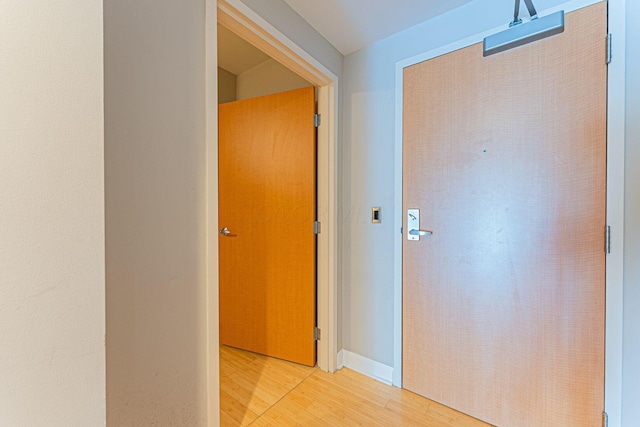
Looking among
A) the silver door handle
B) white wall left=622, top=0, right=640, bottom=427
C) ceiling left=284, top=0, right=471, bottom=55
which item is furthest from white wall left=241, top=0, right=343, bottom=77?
white wall left=622, top=0, right=640, bottom=427

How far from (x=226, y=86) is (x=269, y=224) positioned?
1454 mm

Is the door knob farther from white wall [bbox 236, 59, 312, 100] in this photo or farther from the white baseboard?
white wall [bbox 236, 59, 312, 100]

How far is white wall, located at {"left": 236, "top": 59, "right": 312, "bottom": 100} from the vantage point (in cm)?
224

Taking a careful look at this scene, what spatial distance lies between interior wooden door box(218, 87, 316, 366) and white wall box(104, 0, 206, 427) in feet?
2.74

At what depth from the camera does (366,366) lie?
1.84 meters

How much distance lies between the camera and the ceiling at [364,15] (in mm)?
1454

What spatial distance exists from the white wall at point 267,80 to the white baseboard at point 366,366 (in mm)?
2052

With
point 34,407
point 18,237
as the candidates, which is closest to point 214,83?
point 18,237

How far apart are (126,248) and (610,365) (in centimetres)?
191

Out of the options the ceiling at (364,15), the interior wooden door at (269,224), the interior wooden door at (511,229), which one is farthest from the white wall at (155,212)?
the interior wooden door at (511,229)

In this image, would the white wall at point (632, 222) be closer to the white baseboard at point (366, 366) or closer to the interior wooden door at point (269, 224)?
the white baseboard at point (366, 366)

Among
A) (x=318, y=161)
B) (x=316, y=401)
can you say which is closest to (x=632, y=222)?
(x=318, y=161)

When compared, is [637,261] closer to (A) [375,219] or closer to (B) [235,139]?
(A) [375,219]

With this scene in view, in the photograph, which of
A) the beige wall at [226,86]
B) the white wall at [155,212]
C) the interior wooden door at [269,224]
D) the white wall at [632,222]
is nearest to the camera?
the white wall at [155,212]
